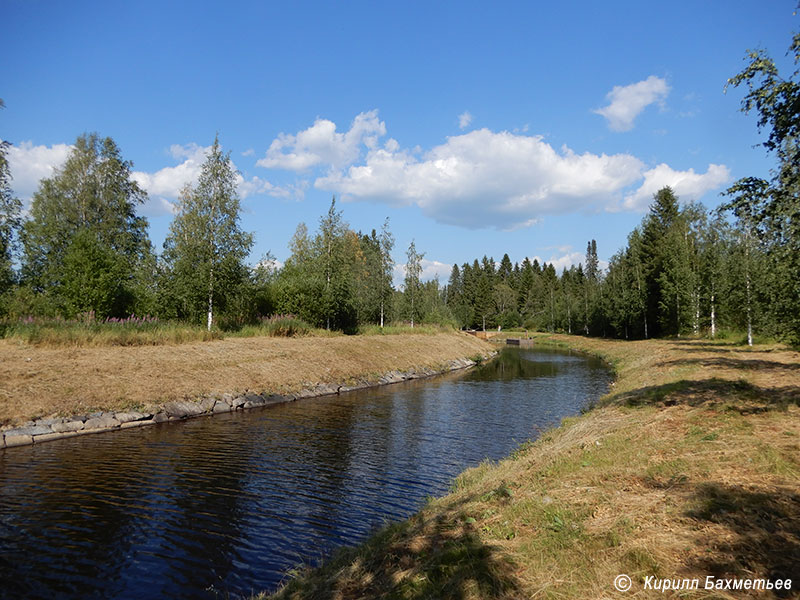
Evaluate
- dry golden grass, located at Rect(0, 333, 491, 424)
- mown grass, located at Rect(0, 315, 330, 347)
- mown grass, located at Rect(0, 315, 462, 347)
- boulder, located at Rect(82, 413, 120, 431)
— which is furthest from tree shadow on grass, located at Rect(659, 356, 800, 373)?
mown grass, located at Rect(0, 315, 330, 347)

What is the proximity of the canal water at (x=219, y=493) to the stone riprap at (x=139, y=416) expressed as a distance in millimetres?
522

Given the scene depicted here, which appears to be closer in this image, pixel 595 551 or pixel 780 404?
pixel 595 551

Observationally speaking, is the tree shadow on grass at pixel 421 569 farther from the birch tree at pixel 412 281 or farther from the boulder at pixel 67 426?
the birch tree at pixel 412 281

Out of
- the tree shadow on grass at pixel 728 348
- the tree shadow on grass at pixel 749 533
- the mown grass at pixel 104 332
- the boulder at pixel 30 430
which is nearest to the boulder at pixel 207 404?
the boulder at pixel 30 430

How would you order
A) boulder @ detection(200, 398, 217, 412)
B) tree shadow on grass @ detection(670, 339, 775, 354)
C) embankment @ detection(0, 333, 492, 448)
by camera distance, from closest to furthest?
1. embankment @ detection(0, 333, 492, 448)
2. boulder @ detection(200, 398, 217, 412)
3. tree shadow on grass @ detection(670, 339, 775, 354)

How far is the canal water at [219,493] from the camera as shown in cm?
748

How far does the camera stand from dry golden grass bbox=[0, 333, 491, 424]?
15711 millimetres

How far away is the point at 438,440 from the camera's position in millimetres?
16297

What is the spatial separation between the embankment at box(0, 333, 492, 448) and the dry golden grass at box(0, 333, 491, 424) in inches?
1.3

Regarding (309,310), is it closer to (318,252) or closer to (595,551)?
(318,252)

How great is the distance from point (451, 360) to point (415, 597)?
39125 mm

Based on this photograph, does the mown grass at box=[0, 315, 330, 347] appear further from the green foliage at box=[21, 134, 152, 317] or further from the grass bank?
the grass bank

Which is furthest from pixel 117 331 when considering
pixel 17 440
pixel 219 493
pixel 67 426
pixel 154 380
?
pixel 219 493

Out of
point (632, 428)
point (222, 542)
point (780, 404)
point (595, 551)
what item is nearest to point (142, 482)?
point (222, 542)
